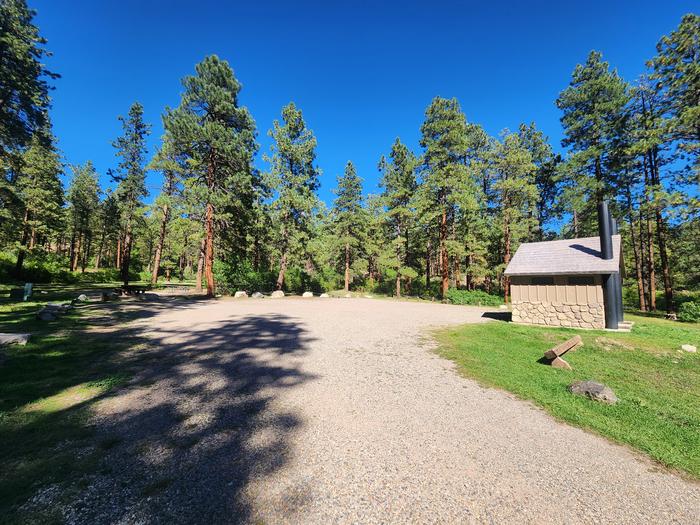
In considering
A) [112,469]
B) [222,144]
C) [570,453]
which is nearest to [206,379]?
[112,469]

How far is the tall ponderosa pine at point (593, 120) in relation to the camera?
19719 millimetres

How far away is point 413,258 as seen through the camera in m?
33.4

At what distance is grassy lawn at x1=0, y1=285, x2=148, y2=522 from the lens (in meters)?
2.81

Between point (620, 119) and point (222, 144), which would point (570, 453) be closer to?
point (222, 144)

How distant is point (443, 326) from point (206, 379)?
9.90m

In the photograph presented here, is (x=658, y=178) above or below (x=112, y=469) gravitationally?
above

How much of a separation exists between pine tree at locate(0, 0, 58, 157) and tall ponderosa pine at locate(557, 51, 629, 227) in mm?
34942

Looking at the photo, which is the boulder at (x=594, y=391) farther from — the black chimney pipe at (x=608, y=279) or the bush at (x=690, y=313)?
the bush at (x=690, y=313)

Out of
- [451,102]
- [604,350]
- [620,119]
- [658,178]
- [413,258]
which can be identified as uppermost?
[451,102]

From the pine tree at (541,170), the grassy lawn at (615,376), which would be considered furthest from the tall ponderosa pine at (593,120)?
the grassy lawn at (615,376)

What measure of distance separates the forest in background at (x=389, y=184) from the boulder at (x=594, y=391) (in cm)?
1607

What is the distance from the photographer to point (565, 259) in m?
13.8

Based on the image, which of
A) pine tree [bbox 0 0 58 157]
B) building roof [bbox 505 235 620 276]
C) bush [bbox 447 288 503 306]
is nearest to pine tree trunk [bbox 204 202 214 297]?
pine tree [bbox 0 0 58 157]

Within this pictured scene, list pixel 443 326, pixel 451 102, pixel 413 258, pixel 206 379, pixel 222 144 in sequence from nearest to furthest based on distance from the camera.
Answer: pixel 206 379, pixel 443 326, pixel 222 144, pixel 451 102, pixel 413 258
